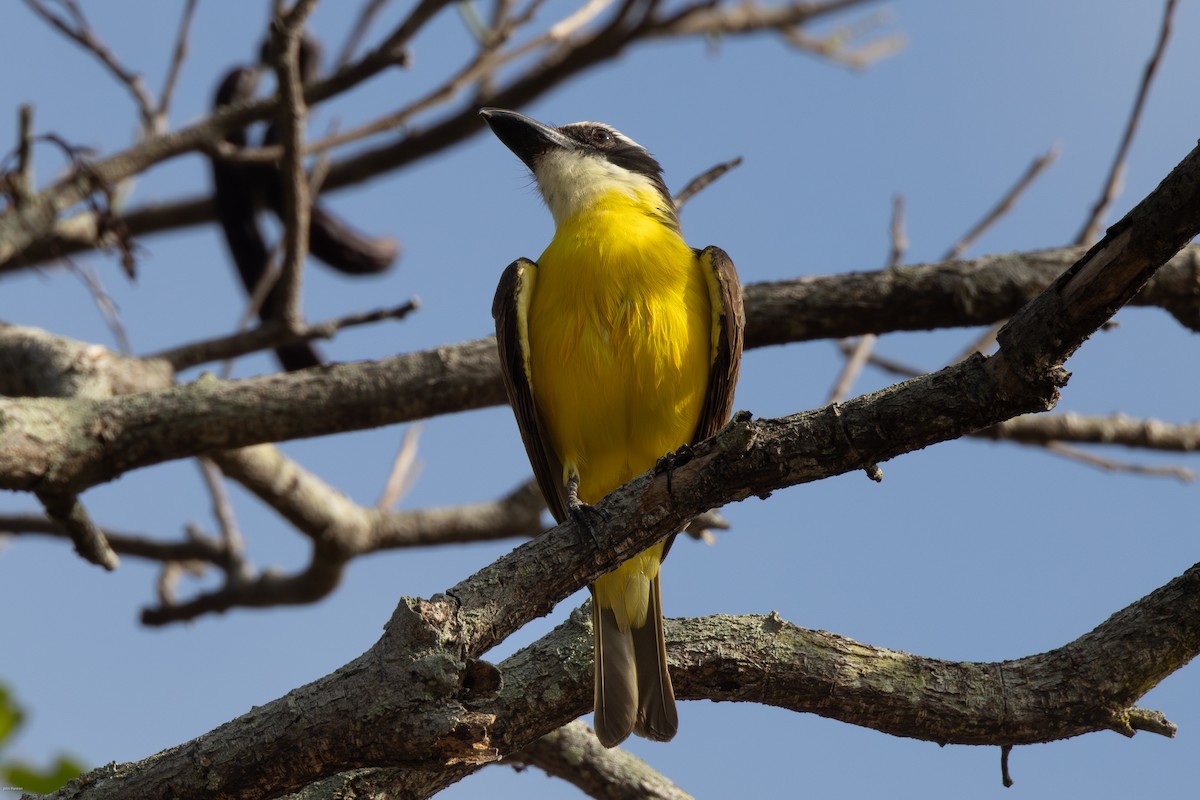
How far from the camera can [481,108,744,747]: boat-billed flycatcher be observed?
4480 mm

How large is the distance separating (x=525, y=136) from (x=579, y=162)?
340 mm

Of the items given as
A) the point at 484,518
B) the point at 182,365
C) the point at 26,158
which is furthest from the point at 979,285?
the point at 26,158

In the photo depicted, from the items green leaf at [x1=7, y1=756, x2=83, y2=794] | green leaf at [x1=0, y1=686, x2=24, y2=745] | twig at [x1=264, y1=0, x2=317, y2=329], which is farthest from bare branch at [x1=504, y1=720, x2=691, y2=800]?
twig at [x1=264, y1=0, x2=317, y2=329]

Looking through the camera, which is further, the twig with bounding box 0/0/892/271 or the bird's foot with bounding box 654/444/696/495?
the twig with bounding box 0/0/892/271

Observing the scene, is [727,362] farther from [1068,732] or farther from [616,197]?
[1068,732]

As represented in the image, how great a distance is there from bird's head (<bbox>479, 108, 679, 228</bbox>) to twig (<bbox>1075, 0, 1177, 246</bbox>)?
2047 millimetres

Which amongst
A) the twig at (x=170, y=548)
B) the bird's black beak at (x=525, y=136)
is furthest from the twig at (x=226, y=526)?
the bird's black beak at (x=525, y=136)

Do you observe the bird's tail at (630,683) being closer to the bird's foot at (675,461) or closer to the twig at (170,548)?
the bird's foot at (675,461)

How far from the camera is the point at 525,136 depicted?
5.89 meters

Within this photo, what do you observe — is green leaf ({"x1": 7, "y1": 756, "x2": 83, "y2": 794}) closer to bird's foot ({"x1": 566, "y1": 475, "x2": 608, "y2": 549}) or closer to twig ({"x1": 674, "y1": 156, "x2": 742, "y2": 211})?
bird's foot ({"x1": 566, "y1": 475, "x2": 608, "y2": 549})

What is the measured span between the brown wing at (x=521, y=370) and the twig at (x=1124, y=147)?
284 centimetres

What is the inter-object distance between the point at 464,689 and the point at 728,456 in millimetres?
909

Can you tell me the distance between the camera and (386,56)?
5.77 meters

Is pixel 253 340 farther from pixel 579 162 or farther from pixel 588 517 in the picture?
pixel 588 517
